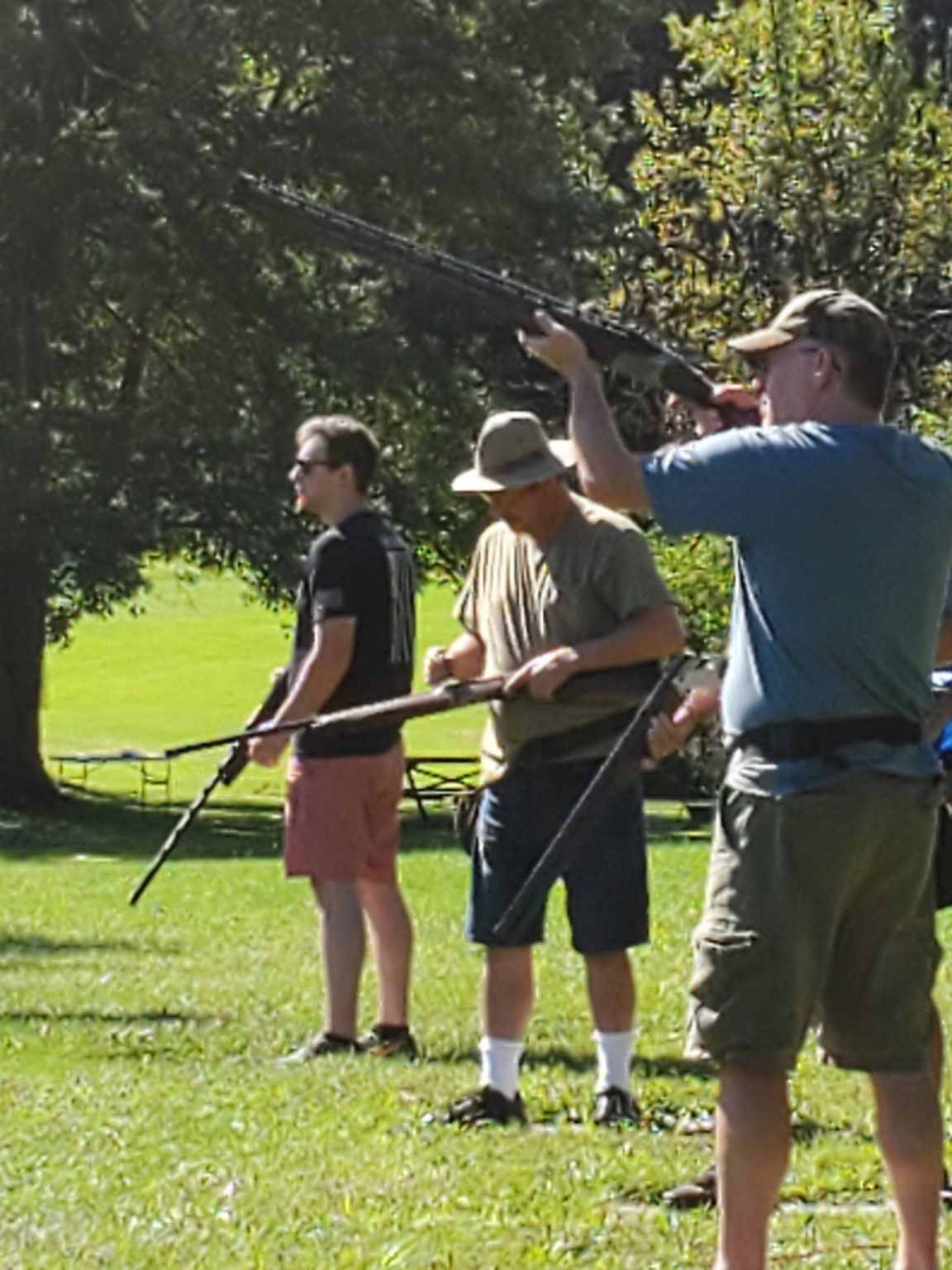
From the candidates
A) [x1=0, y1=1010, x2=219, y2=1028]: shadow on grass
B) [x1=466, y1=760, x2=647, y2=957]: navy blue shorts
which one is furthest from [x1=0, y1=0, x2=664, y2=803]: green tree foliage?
[x1=466, y1=760, x2=647, y2=957]: navy blue shorts

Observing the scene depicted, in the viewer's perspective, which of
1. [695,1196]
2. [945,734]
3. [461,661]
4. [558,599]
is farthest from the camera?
[461,661]

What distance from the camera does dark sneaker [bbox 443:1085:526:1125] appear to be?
7.93 meters

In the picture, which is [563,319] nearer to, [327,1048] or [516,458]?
[516,458]

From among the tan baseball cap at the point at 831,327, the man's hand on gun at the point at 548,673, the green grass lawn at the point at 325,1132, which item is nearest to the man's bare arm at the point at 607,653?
the man's hand on gun at the point at 548,673

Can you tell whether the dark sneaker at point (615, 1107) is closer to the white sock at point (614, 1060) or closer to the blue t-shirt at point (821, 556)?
the white sock at point (614, 1060)

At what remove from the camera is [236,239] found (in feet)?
104

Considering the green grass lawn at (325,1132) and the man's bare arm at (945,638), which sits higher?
the man's bare arm at (945,638)

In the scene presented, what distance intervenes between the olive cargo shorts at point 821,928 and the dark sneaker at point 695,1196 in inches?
41.5

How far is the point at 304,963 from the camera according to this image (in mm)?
13234

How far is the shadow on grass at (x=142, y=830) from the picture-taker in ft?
96.4

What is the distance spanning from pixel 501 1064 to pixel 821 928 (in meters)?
2.46

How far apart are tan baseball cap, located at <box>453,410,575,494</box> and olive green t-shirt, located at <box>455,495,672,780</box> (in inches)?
8.2

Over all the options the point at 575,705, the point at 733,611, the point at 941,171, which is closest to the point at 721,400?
the point at 733,611

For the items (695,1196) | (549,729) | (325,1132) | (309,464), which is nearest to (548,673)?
(549,729)
